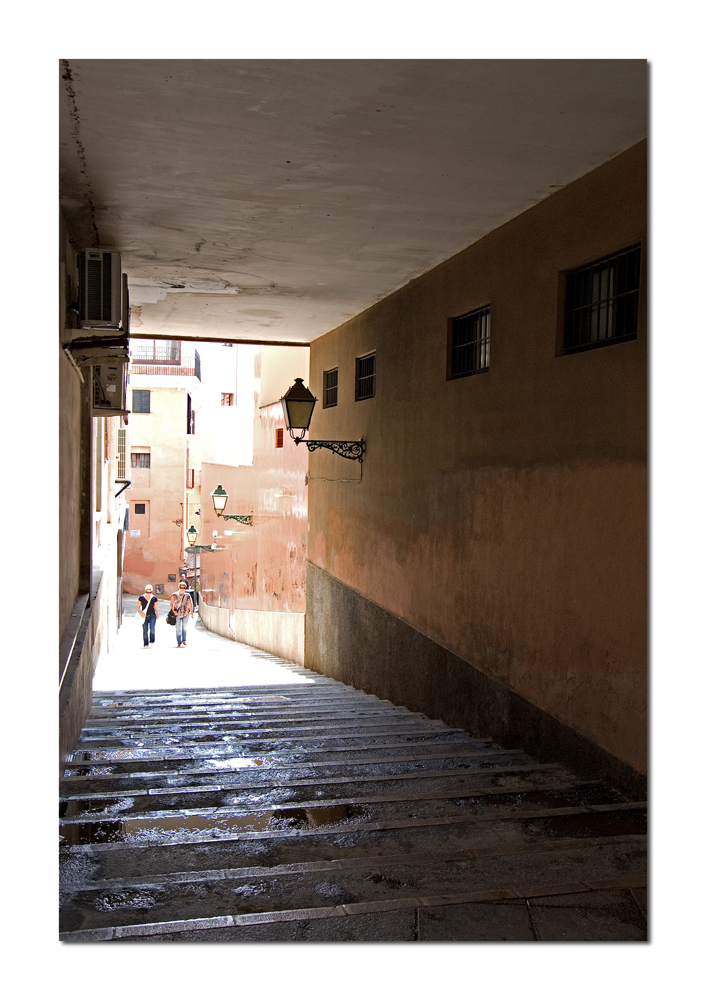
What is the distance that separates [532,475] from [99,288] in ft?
11.6

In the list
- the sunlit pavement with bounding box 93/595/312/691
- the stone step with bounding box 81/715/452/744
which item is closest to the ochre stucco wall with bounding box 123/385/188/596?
the sunlit pavement with bounding box 93/595/312/691

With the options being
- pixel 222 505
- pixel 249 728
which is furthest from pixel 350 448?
pixel 222 505

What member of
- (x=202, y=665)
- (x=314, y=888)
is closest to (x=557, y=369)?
(x=314, y=888)

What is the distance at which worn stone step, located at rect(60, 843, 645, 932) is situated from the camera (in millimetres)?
3125

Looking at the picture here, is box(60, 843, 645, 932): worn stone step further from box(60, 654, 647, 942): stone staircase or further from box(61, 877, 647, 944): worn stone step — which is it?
box(61, 877, 647, 944): worn stone step

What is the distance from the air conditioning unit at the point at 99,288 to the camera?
6.36 m

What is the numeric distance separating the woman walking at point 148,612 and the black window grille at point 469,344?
42.5 feet

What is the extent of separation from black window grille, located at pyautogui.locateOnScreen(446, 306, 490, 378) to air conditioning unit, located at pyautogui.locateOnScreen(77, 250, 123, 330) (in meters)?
3.03

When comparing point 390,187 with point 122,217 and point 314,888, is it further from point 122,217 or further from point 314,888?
point 314,888

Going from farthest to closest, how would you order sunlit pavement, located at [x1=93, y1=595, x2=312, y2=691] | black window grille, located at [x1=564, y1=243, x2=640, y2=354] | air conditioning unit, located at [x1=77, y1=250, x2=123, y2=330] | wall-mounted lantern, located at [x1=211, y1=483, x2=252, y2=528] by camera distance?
wall-mounted lantern, located at [x1=211, y1=483, x2=252, y2=528] < sunlit pavement, located at [x1=93, y1=595, x2=312, y2=691] < air conditioning unit, located at [x1=77, y1=250, x2=123, y2=330] < black window grille, located at [x1=564, y1=243, x2=640, y2=354]

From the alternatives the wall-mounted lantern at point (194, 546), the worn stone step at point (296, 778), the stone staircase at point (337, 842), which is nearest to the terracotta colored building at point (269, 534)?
the wall-mounted lantern at point (194, 546)

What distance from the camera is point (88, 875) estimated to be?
3.51 meters

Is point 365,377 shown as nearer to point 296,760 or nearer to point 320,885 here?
point 296,760

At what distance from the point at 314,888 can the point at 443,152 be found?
13.6ft
